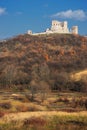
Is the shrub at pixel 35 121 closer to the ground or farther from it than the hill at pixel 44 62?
closer to the ground

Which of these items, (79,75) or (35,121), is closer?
(35,121)

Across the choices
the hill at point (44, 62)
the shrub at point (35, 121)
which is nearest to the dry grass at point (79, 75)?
the hill at point (44, 62)

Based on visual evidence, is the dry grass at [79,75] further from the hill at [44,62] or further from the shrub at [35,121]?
the shrub at [35,121]

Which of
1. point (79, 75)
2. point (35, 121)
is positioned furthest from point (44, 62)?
point (35, 121)

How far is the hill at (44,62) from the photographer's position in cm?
11900

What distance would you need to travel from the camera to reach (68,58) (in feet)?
547

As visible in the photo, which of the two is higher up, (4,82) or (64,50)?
(64,50)

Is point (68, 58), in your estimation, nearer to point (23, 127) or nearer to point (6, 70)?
point (6, 70)

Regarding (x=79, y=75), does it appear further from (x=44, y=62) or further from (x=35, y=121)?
(x=35, y=121)

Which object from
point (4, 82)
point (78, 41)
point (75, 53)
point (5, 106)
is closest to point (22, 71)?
point (4, 82)

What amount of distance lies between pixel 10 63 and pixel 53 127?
393 ft

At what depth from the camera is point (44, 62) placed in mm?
155875

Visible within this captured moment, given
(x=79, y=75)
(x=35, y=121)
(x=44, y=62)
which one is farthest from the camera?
(x=44, y=62)

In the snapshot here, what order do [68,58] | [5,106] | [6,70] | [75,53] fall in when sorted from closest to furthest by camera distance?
1. [5,106]
2. [6,70]
3. [68,58]
4. [75,53]
